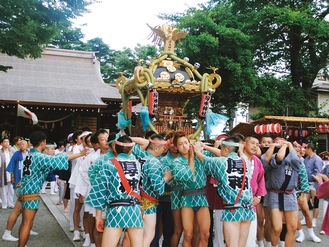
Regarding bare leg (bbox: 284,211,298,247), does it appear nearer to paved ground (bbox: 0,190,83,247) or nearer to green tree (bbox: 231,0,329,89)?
paved ground (bbox: 0,190,83,247)

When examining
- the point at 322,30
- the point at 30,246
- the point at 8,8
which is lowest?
the point at 30,246

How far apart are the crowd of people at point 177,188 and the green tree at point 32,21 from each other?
470 centimetres

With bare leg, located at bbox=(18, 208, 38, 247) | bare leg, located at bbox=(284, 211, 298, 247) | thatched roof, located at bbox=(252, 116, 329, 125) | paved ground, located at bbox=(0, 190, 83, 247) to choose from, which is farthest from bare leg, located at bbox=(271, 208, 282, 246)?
thatched roof, located at bbox=(252, 116, 329, 125)

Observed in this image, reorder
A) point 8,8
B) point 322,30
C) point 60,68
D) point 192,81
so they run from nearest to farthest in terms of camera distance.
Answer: point 8,8 < point 192,81 < point 322,30 < point 60,68

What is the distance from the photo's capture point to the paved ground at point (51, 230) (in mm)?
6209

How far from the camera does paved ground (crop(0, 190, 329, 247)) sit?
6209 millimetres

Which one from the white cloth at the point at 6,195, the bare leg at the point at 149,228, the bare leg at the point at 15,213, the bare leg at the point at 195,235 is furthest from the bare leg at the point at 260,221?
the white cloth at the point at 6,195

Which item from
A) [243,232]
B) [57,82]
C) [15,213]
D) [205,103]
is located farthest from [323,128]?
[57,82]

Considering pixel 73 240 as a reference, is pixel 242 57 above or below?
above

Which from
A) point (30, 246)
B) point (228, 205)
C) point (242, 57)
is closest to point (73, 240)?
point (30, 246)

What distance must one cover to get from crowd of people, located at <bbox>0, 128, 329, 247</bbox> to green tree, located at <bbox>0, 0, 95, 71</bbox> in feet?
15.4

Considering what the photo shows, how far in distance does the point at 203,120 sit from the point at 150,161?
6.04m

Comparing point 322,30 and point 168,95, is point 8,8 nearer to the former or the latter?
point 168,95

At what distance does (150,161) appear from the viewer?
4.37 metres
